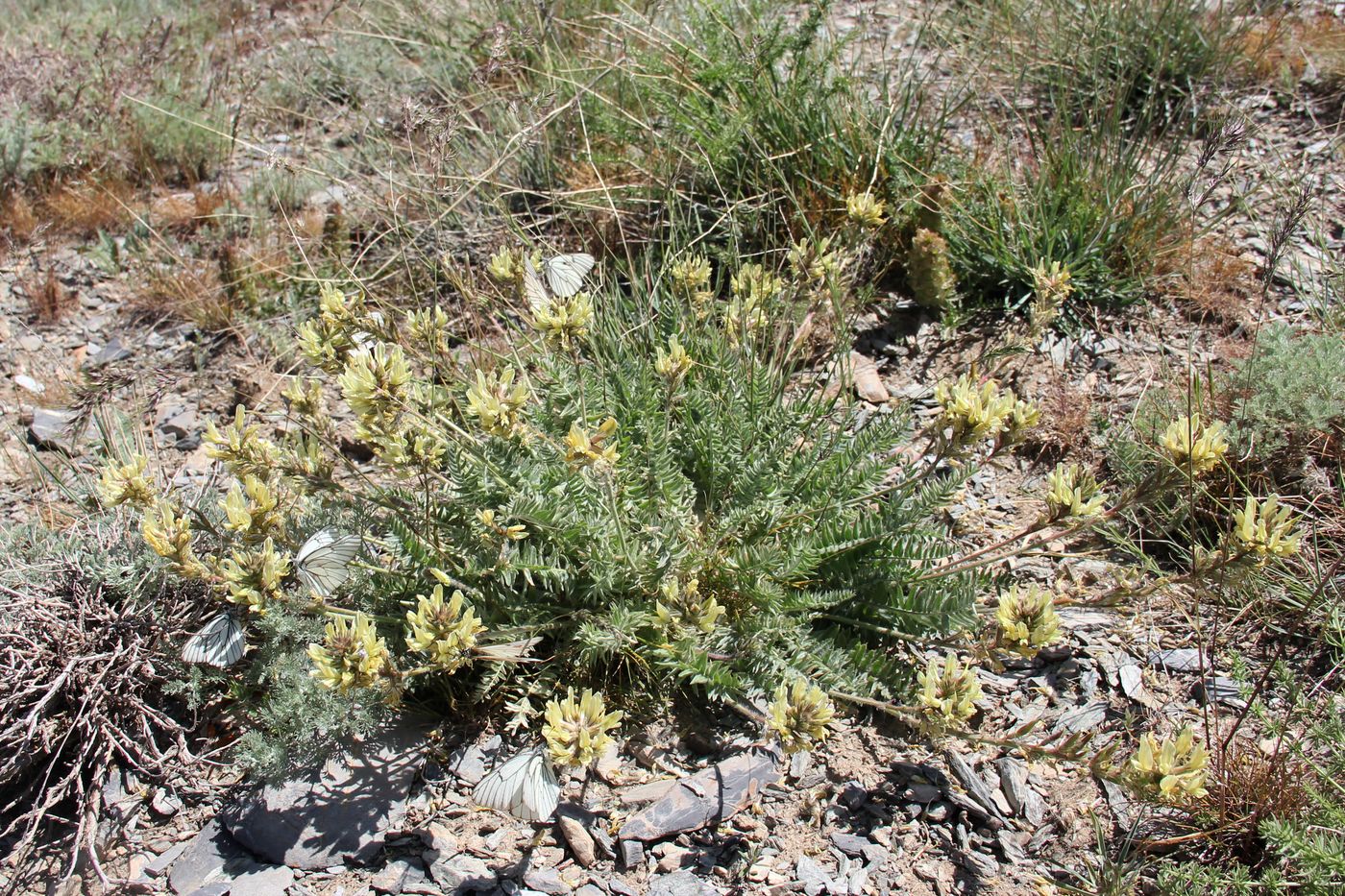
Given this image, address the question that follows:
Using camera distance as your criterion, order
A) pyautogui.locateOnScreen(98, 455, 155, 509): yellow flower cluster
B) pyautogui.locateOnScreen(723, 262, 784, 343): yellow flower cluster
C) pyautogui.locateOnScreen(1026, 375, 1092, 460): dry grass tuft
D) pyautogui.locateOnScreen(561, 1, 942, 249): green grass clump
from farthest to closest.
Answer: pyautogui.locateOnScreen(561, 1, 942, 249): green grass clump < pyautogui.locateOnScreen(1026, 375, 1092, 460): dry grass tuft < pyautogui.locateOnScreen(723, 262, 784, 343): yellow flower cluster < pyautogui.locateOnScreen(98, 455, 155, 509): yellow flower cluster

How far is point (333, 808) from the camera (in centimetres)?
221

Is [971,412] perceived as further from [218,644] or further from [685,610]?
[218,644]

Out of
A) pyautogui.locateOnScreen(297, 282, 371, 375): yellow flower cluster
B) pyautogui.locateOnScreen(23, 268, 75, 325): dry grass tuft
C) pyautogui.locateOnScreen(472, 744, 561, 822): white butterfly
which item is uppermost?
pyautogui.locateOnScreen(297, 282, 371, 375): yellow flower cluster

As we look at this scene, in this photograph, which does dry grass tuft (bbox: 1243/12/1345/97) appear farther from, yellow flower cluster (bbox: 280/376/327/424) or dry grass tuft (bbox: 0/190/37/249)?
dry grass tuft (bbox: 0/190/37/249)

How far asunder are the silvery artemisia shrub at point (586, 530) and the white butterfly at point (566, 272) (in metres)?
0.18

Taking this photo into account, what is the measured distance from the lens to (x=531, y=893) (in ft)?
6.63

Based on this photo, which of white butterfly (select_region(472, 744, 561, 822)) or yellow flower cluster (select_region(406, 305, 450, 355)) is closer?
white butterfly (select_region(472, 744, 561, 822))

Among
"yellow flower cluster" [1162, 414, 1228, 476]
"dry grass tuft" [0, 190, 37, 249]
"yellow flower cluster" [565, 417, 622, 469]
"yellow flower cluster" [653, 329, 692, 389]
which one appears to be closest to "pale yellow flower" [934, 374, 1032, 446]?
"yellow flower cluster" [1162, 414, 1228, 476]

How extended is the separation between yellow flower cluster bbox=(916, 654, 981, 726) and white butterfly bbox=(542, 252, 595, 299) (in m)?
1.32

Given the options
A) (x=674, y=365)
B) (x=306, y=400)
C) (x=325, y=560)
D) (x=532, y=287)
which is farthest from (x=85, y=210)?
(x=674, y=365)

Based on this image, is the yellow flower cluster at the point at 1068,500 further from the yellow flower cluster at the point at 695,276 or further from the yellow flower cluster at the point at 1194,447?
the yellow flower cluster at the point at 695,276

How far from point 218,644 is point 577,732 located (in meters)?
1.01

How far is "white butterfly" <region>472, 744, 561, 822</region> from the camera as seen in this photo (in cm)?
197

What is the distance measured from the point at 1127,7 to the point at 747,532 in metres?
3.17
